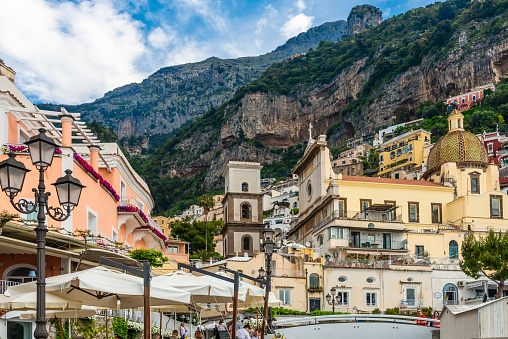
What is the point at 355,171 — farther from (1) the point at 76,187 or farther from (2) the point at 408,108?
(1) the point at 76,187

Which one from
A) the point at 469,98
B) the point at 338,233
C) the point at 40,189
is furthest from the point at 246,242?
the point at 469,98

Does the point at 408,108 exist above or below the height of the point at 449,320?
above

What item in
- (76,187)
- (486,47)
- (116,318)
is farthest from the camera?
(486,47)

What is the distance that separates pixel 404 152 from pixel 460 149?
148 feet

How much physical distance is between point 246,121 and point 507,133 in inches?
2945

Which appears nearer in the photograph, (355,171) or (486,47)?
(355,171)

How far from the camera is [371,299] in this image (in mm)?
43844

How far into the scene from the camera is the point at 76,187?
10.1 m

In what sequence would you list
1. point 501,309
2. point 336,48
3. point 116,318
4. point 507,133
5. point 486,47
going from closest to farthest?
point 116,318, point 501,309, point 507,133, point 486,47, point 336,48

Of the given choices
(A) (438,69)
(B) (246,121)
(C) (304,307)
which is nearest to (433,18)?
(A) (438,69)

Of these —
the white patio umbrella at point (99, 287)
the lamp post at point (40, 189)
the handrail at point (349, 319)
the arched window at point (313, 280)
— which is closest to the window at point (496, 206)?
the arched window at point (313, 280)

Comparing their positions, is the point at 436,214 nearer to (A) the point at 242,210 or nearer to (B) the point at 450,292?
(B) the point at 450,292

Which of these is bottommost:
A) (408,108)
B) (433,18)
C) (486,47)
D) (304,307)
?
(304,307)

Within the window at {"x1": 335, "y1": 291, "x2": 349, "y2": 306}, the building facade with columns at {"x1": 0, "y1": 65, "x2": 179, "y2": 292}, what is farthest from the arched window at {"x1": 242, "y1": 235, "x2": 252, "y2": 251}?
the building facade with columns at {"x1": 0, "y1": 65, "x2": 179, "y2": 292}
